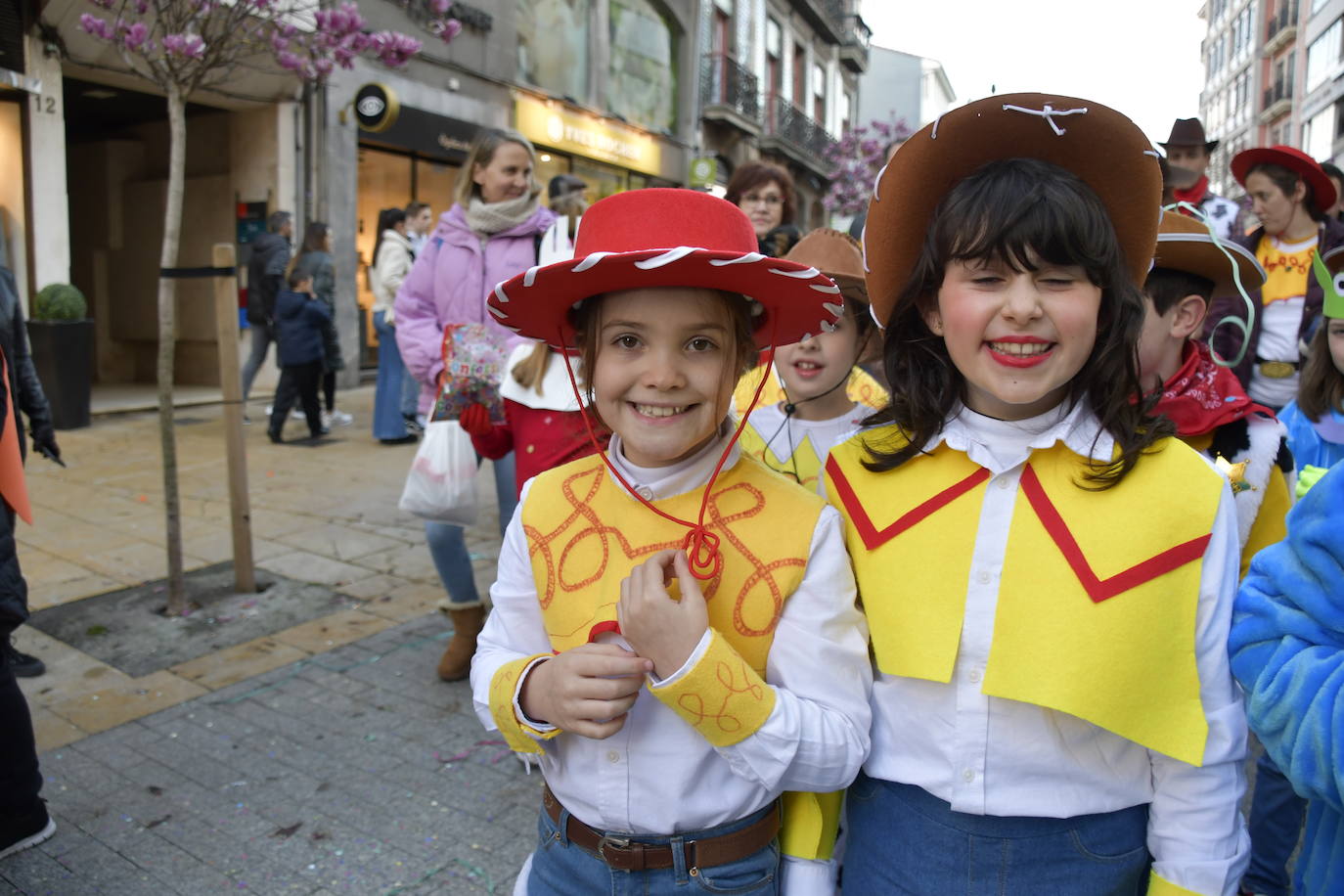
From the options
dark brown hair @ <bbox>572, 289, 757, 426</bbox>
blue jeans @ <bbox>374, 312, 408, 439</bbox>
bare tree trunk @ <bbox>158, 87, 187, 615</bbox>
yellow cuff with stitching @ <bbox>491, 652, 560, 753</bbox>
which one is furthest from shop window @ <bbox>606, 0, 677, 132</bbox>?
yellow cuff with stitching @ <bbox>491, 652, 560, 753</bbox>

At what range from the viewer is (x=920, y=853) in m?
1.47

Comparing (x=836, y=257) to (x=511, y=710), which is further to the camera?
(x=836, y=257)

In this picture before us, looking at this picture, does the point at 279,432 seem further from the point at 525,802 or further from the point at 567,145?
the point at 567,145

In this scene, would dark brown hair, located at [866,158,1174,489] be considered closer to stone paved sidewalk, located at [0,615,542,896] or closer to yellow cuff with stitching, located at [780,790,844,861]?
yellow cuff with stitching, located at [780,790,844,861]

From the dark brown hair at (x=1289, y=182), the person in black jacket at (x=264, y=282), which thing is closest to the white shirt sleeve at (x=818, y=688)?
the dark brown hair at (x=1289, y=182)

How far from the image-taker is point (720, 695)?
1.31 m

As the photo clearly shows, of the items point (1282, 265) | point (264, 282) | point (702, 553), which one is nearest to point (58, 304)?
point (264, 282)

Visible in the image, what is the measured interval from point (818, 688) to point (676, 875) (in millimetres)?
373

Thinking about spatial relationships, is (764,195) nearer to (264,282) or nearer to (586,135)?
(264,282)

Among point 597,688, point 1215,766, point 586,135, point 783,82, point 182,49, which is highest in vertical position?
point 783,82

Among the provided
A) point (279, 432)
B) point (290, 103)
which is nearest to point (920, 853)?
point (279, 432)

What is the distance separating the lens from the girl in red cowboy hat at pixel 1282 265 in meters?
4.32

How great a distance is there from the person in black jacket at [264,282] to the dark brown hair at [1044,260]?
347 inches

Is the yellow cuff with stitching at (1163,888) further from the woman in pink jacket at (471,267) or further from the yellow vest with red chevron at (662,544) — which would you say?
the woman in pink jacket at (471,267)
